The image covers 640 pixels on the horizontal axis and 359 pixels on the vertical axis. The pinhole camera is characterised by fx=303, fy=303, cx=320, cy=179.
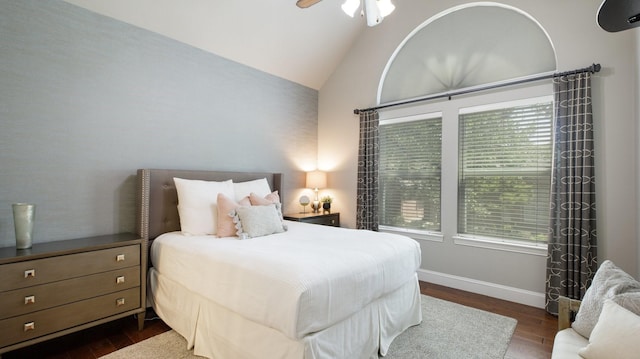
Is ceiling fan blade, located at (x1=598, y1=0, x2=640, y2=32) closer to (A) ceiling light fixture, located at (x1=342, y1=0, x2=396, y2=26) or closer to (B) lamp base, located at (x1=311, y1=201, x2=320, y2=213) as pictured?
(A) ceiling light fixture, located at (x1=342, y1=0, x2=396, y2=26)

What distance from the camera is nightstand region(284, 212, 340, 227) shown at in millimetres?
3862

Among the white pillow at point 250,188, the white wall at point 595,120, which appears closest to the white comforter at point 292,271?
the white pillow at point 250,188

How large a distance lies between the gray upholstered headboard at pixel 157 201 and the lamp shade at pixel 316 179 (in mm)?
1667

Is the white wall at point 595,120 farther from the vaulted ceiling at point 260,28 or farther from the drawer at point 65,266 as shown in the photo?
the drawer at point 65,266

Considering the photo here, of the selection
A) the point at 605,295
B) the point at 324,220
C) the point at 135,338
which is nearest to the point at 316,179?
the point at 324,220

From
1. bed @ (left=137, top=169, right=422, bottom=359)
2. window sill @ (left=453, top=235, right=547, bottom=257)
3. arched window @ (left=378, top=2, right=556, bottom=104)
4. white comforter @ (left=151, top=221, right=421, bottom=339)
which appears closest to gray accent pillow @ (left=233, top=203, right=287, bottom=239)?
bed @ (left=137, top=169, right=422, bottom=359)

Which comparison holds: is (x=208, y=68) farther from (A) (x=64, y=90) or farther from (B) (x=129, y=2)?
(A) (x=64, y=90)

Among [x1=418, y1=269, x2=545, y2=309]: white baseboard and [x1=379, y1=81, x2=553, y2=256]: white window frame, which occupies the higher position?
[x1=379, y1=81, x2=553, y2=256]: white window frame

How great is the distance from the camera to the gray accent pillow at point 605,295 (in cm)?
135

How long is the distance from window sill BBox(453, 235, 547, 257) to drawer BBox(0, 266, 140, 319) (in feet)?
10.6

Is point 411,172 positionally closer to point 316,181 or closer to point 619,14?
point 316,181

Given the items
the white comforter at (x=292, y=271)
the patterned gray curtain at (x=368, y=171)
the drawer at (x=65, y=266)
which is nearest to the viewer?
the white comforter at (x=292, y=271)

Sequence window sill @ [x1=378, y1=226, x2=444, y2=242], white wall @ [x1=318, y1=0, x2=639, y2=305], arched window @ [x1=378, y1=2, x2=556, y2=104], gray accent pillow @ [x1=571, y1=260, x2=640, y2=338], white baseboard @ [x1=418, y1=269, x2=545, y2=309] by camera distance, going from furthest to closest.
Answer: window sill @ [x1=378, y1=226, x2=444, y2=242] → arched window @ [x1=378, y1=2, x2=556, y2=104] → white baseboard @ [x1=418, y1=269, x2=545, y2=309] → white wall @ [x1=318, y1=0, x2=639, y2=305] → gray accent pillow @ [x1=571, y1=260, x2=640, y2=338]

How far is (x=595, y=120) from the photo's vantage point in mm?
2629
